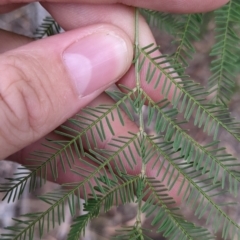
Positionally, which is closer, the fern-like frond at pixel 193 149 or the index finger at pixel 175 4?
the fern-like frond at pixel 193 149

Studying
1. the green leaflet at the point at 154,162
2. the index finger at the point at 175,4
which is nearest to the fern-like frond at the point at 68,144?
the green leaflet at the point at 154,162

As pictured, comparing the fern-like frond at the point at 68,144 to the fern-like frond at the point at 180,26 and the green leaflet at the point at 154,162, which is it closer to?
the green leaflet at the point at 154,162

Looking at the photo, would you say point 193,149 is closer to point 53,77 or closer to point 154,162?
point 154,162

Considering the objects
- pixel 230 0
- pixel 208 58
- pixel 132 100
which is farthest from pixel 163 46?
pixel 132 100

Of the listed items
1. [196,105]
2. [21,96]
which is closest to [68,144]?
[21,96]

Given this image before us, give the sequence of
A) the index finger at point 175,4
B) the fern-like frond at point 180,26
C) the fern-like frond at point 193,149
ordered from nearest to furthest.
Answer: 1. the fern-like frond at point 193,149
2. the index finger at point 175,4
3. the fern-like frond at point 180,26

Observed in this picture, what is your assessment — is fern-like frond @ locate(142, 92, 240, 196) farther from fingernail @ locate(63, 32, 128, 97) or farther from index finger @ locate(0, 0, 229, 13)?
index finger @ locate(0, 0, 229, 13)

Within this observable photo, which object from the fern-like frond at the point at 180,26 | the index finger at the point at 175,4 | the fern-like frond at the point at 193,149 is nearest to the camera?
the fern-like frond at the point at 193,149

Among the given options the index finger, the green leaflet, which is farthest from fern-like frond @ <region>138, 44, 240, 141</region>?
the index finger
